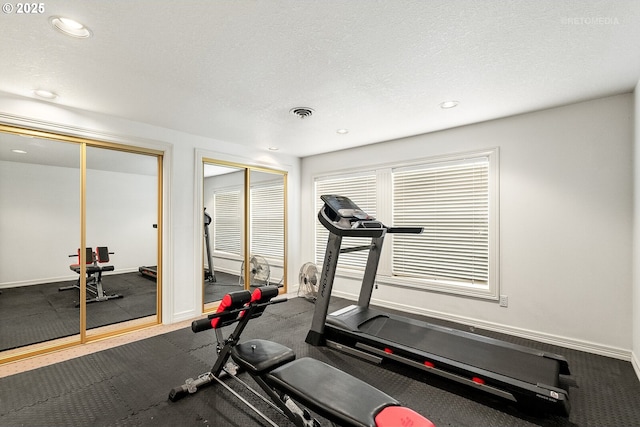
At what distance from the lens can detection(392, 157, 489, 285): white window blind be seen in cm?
366

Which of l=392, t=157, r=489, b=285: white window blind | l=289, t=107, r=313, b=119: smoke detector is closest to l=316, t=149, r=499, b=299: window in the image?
l=392, t=157, r=489, b=285: white window blind

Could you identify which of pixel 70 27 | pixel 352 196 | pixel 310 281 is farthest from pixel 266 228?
pixel 70 27

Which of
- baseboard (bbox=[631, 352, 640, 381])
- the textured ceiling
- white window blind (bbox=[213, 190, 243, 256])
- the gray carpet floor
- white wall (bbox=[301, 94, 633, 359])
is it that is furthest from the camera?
white window blind (bbox=[213, 190, 243, 256])

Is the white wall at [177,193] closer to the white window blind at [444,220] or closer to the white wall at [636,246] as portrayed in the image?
the white window blind at [444,220]

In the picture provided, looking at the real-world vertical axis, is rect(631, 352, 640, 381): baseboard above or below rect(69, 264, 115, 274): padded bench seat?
below

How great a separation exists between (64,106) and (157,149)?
37.2 inches

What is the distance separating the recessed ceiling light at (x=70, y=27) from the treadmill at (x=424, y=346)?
2.26 m

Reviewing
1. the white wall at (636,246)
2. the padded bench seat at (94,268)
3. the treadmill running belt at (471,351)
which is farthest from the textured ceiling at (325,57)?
the treadmill running belt at (471,351)

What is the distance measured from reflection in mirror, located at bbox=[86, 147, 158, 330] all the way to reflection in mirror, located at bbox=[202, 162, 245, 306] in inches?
33.0

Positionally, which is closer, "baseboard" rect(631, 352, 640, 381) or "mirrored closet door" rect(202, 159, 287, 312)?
"baseboard" rect(631, 352, 640, 381)

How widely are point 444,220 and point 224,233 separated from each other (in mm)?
3450

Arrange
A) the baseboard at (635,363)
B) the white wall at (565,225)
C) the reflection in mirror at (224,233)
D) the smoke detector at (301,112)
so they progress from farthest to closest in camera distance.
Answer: the reflection in mirror at (224,233), the smoke detector at (301,112), the white wall at (565,225), the baseboard at (635,363)

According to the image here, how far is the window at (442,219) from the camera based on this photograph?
3588mm

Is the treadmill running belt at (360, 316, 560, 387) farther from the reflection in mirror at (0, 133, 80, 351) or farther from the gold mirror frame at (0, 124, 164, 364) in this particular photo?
the reflection in mirror at (0, 133, 80, 351)
